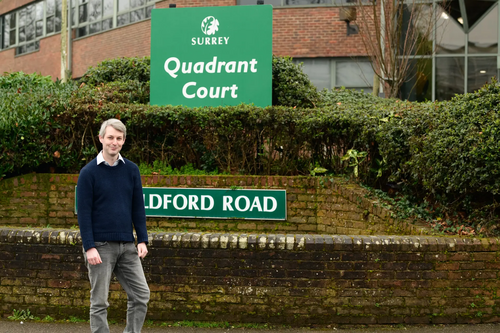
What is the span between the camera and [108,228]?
12.0 feet

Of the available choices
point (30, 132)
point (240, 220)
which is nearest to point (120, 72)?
point (30, 132)

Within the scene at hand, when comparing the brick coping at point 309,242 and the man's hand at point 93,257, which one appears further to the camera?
the brick coping at point 309,242

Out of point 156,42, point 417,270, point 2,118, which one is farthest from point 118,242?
point 156,42

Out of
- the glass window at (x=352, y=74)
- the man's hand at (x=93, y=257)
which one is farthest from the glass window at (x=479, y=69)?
the man's hand at (x=93, y=257)

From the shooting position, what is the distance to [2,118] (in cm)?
705

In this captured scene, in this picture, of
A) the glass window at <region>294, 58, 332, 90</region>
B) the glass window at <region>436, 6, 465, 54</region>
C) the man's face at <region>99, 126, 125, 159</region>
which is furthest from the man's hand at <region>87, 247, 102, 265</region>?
the glass window at <region>436, 6, 465, 54</region>

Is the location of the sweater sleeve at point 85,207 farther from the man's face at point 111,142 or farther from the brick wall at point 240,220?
the brick wall at point 240,220

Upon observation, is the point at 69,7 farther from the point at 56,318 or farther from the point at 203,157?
the point at 56,318

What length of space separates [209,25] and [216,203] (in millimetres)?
2810

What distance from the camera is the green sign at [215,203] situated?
6.90 metres

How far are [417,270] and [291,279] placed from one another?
115 cm

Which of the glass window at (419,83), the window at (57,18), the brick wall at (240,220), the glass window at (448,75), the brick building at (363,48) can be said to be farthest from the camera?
the window at (57,18)

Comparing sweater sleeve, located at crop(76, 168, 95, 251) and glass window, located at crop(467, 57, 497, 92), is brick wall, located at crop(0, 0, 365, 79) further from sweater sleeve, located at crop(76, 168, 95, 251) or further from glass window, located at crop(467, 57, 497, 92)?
sweater sleeve, located at crop(76, 168, 95, 251)

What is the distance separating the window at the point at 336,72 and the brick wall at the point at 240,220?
9630 millimetres
